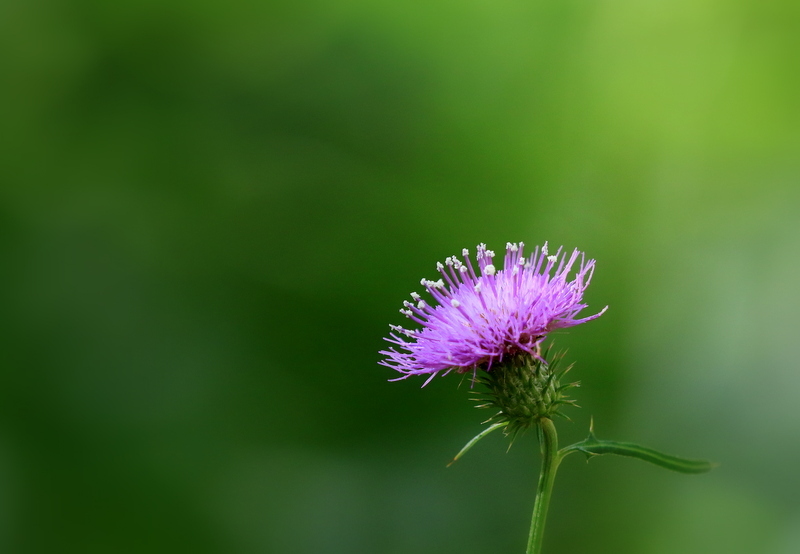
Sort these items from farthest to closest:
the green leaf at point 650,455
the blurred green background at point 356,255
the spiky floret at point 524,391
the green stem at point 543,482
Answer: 1. the blurred green background at point 356,255
2. the spiky floret at point 524,391
3. the green stem at point 543,482
4. the green leaf at point 650,455

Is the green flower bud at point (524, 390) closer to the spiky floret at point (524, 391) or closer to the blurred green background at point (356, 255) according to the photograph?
Answer: the spiky floret at point (524, 391)

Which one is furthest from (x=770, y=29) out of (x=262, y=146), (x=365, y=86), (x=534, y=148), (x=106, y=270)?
(x=106, y=270)

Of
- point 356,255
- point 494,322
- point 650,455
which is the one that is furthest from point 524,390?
point 356,255

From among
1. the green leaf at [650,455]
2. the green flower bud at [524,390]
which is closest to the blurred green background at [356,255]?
the green flower bud at [524,390]

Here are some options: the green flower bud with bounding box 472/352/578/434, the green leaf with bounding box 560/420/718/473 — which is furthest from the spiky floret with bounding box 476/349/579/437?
the green leaf with bounding box 560/420/718/473

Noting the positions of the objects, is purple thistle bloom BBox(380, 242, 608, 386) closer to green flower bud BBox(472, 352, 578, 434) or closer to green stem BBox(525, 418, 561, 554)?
green flower bud BBox(472, 352, 578, 434)

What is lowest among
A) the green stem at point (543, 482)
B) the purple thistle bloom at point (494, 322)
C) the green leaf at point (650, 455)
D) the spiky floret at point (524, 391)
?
the green stem at point (543, 482)

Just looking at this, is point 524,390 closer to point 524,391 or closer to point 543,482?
point 524,391
